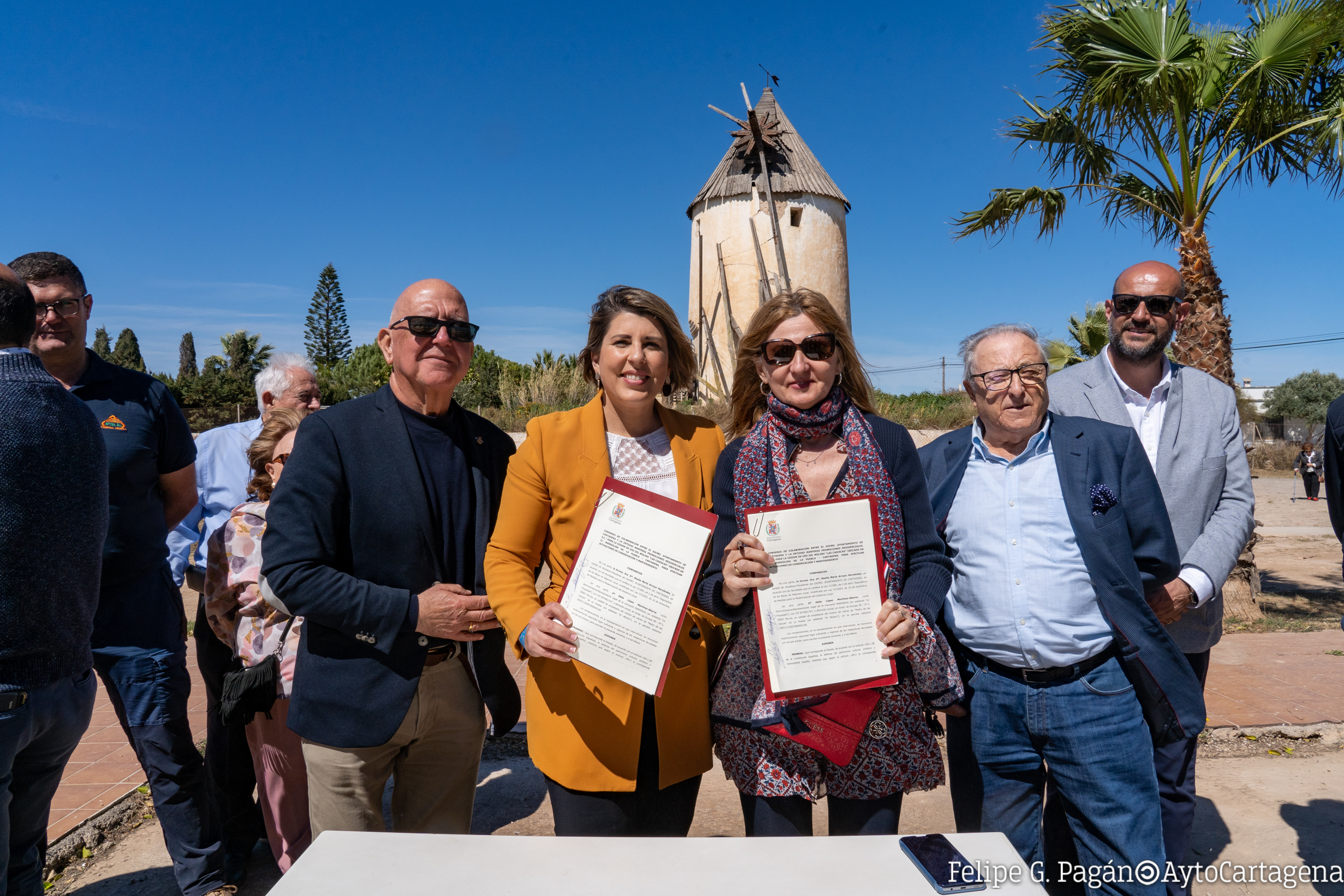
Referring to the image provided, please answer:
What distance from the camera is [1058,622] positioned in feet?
7.80

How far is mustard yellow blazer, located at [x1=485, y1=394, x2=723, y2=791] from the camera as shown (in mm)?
2314

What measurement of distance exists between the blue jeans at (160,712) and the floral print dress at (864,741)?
7.76ft

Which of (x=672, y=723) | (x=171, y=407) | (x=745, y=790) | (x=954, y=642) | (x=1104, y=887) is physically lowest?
(x=1104, y=887)

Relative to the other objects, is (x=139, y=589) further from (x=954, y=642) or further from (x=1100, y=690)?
(x=1100, y=690)

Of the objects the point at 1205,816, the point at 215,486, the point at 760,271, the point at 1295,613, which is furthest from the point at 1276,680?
the point at 760,271

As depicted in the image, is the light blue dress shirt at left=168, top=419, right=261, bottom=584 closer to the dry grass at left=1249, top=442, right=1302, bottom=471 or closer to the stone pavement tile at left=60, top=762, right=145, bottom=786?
the stone pavement tile at left=60, top=762, right=145, bottom=786

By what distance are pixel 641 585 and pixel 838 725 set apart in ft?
2.29

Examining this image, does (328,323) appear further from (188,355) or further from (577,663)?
(577,663)

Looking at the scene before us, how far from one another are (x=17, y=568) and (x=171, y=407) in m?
1.63

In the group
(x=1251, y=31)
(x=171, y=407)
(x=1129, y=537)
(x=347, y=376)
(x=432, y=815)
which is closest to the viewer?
(x=1129, y=537)

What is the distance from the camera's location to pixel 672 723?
2.35 metres

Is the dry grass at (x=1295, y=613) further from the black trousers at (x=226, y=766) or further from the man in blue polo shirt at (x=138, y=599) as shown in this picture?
the man in blue polo shirt at (x=138, y=599)

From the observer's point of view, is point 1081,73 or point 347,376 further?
point 347,376

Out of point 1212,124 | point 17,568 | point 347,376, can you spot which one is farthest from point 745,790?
point 347,376
